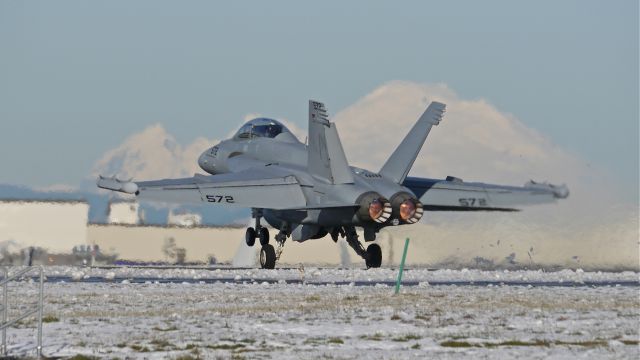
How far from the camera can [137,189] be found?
36.0 m

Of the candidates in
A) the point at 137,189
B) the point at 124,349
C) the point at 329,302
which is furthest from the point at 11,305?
the point at 137,189

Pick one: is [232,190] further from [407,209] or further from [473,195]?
[473,195]

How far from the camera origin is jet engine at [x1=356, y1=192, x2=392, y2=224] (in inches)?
1414

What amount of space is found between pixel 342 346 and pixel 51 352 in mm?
4033

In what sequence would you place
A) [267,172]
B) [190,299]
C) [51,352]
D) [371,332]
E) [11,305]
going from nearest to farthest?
[51,352], [371,332], [11,305], [190,299], [267,172]

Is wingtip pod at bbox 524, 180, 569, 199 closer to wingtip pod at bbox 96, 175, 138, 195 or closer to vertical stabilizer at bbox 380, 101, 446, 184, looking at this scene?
vertical stabilizer at bbox 380, 101, 446, 184

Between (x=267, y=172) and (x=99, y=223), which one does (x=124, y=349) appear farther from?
(x=99, y=223)

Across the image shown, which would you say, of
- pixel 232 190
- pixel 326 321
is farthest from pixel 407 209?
pixel 326 321

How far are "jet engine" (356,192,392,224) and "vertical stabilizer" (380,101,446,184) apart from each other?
6.86ft

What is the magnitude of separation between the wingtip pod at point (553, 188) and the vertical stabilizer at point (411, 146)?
5665mm

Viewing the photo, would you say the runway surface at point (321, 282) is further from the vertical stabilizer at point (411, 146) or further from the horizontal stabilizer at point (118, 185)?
the vertical stabilizer at point (411, 146)

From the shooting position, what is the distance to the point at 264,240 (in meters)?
40.6

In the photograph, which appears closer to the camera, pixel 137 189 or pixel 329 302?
pixel 329 302

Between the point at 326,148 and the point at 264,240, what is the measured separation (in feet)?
15.9
